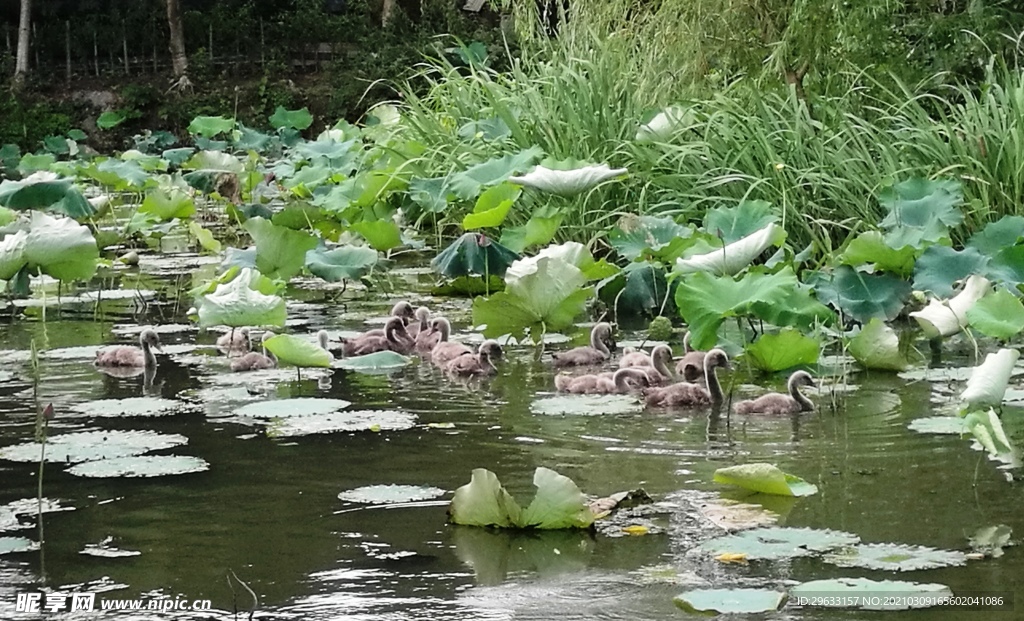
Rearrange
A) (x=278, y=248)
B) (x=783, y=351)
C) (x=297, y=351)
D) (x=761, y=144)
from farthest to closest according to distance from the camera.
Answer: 1. (x=761, y=144)
2. (x=278, y=248)
3. (x=297, y=351)
4. (x=783, y=351)

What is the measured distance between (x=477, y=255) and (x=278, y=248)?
79 cm

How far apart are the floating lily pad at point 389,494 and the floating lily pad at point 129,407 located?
1074 millimetres

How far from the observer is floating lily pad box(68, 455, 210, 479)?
339cm

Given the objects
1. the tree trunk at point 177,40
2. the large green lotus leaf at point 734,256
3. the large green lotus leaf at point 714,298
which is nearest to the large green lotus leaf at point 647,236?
the large green lotus leaf at point 734,256

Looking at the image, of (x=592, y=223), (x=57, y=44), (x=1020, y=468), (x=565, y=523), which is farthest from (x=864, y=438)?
(x=57, y=44)

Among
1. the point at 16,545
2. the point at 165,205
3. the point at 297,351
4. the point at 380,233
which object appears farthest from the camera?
the point at 165,205

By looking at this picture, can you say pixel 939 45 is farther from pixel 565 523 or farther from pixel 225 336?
pixel 565 523

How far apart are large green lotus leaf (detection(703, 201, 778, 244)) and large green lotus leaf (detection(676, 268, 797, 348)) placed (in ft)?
2.99

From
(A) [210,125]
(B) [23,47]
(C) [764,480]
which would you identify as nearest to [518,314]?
(C) [764,480]

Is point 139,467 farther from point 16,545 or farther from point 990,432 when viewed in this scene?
point 990,432

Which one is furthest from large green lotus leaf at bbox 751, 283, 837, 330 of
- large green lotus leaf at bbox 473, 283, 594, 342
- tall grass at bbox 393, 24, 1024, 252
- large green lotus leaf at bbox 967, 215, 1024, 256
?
tall grass at bbox 393, 24, 1024, 252

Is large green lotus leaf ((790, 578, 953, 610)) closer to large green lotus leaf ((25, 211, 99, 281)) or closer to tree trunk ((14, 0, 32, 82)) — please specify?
large green lotus leaf ((25, 211, 99, 281))

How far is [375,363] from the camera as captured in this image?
15.8ft

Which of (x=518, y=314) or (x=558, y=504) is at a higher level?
(x=518, y=314)
